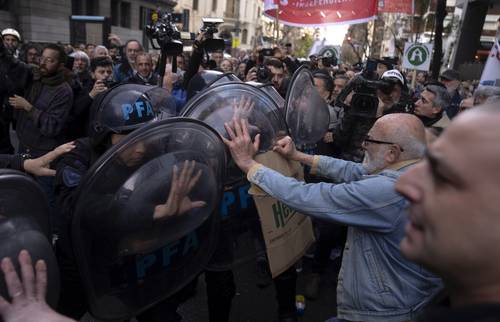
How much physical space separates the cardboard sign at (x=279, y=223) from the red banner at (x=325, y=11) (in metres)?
5.63

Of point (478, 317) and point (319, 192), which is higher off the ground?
point (478, 317)

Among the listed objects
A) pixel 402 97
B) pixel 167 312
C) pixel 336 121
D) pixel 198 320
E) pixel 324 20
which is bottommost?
pixel 198 320

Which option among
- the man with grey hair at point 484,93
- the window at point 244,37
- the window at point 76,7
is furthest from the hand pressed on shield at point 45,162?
the window at point 244,37

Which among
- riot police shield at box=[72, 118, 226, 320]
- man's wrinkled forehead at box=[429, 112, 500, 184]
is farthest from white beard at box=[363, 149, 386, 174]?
man's wrinkled forehead at box=[429, 112, 500, 184]

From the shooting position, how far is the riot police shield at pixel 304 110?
221 centimetres

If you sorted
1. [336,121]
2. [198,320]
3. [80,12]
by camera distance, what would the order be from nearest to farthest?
[198,320] → [336,121] → [80,12]

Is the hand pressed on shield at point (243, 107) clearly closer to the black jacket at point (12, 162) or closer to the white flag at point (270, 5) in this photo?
the black jacket at point (12, 162)

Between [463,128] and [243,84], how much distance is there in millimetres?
1277

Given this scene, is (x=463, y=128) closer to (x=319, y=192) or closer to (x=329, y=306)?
(x=319, y=192)

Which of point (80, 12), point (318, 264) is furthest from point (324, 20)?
point (80, 12)

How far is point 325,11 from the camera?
23.7 ft

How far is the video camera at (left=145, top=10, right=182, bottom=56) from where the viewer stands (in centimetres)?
394

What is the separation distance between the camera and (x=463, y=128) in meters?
0.69

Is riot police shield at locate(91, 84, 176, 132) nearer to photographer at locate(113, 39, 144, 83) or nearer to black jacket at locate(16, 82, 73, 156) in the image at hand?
black jacket at locate(16, 82, 73, 156)
